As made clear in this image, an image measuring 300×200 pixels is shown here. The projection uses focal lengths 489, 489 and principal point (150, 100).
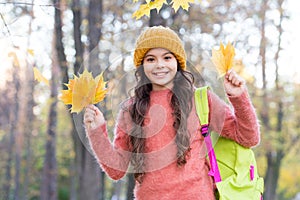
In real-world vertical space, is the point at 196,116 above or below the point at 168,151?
above

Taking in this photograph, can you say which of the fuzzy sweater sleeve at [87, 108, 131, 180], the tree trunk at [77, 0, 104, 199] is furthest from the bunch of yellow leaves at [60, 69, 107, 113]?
the tree trunk at [77, 0, 104, 199]

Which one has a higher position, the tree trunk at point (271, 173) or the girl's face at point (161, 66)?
the girl's face at point (161, 66)

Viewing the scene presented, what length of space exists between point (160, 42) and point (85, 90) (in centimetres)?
51

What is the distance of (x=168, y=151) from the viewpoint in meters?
2.68

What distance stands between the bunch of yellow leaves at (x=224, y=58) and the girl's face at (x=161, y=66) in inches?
11.4

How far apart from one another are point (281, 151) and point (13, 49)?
12.3 meters

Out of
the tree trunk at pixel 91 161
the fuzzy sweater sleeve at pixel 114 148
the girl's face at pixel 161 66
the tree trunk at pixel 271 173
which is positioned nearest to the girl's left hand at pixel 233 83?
the girl's face at pixel 161 66

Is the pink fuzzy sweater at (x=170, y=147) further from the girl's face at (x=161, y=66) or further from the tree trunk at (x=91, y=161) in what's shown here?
the tree trunk at (x=91, y=161)

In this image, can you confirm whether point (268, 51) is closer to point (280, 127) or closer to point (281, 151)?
point (280, 127)

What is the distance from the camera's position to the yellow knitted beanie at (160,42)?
2.75m

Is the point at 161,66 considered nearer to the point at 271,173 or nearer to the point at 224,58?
the point at 224,58

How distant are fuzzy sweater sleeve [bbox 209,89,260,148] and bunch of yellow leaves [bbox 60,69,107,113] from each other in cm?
63

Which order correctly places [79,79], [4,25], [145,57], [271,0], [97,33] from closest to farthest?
1. [79,79]
2. [145,57]
3. [4,25]
4. [97,33]
5. [271,0]

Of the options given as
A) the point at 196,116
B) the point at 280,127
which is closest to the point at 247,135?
the point at 196,116
